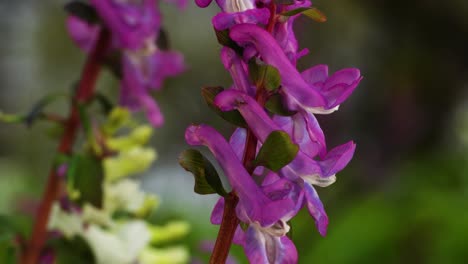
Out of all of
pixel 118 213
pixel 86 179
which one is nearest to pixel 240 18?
pixel 86 179

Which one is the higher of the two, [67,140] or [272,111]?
[272,111]

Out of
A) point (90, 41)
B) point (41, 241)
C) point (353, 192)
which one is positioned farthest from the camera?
point (353, 192)

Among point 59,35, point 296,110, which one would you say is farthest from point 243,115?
point 59,35

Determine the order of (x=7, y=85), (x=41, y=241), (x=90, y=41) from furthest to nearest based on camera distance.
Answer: (x=7, y=85) < (x=90, y=41) < (x=41, y=241)

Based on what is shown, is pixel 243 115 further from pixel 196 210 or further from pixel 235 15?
pixel 196 210

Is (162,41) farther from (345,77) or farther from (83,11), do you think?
(345,77)

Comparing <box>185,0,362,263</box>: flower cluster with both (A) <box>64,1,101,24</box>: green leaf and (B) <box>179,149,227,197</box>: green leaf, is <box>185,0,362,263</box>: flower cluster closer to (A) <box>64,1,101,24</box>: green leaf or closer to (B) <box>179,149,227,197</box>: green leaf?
(B) <box>179,149,227,197</box>: green leaf
